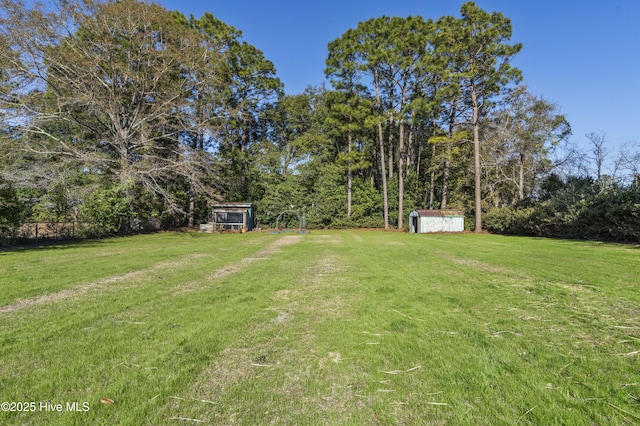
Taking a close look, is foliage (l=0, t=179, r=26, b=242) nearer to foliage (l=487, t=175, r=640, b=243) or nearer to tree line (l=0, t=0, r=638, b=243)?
tree line (l=0, t=0, r=638, b=243)

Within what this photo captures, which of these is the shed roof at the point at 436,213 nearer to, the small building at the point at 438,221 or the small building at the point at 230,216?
the small building at the point at 438,221

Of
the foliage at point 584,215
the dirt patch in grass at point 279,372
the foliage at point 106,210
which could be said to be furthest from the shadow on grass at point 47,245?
the foliage at point 584,215

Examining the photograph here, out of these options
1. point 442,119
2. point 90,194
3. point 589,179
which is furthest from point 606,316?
point 442,119

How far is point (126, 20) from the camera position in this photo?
21.0 meters

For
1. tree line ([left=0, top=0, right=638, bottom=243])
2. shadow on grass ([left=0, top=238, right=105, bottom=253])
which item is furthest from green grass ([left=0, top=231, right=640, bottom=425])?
tree line ([left=0, top=0, right=638, bottom=243])

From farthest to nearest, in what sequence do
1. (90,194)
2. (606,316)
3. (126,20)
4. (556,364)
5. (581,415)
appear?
(126,20)
(90,194)
(606,316)
(556,364)
(581,415)

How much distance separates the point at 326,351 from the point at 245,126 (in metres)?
34.1

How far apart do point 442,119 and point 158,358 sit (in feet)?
123

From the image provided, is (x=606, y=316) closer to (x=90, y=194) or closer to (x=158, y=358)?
(x=158, y=358)

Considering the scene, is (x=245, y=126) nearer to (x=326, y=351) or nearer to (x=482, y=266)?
(x=482, y=266)

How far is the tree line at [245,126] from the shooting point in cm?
1889

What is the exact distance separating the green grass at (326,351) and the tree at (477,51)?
2451 cm

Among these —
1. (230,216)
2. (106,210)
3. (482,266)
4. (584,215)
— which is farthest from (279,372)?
(230,216)

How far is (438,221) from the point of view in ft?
90.4
